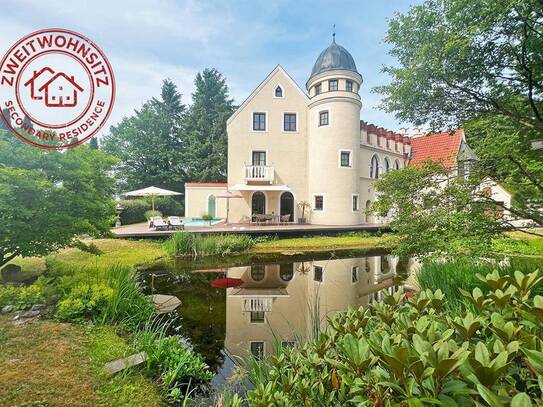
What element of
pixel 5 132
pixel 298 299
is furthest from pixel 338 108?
pixel 5 132

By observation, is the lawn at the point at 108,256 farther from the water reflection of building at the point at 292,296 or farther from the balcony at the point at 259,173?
the balcony at the point at 259,173

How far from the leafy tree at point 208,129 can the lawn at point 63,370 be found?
2811 cm

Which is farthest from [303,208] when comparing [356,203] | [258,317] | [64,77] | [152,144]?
[152,144]

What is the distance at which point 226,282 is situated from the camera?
762cm

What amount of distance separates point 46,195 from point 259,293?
202 inches

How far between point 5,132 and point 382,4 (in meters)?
8.90

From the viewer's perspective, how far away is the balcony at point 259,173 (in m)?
18.5

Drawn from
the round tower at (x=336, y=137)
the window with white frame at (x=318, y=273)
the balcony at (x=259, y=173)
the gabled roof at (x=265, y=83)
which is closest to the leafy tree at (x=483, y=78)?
the window with white frame at (x=318, y=273)

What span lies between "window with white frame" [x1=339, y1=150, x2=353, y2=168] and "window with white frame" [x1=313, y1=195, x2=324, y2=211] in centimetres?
259

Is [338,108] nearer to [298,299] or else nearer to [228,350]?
[298,299]

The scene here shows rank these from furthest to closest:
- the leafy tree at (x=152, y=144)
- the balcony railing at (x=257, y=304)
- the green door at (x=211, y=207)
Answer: the leafy tree at (x=152, y=144) < the green door at (x=211, y=207) < the balcony railing at (x=257, y=304)

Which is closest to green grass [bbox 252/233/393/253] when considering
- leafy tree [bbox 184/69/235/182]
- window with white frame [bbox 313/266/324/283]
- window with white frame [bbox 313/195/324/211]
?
window with white frame [bbox 313/266/324/283]

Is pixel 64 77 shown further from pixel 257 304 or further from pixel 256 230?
pixel 256 230

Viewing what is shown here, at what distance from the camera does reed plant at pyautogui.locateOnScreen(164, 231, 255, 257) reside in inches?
423
